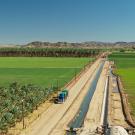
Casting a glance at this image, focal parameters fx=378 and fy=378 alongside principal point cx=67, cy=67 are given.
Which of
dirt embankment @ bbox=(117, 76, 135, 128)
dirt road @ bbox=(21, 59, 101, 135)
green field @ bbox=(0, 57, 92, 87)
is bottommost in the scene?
dirt road @ bbox=(21, 59, 101, 135)

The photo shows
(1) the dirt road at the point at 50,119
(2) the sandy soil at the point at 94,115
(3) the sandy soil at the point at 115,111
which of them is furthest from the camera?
(3) the sandy soil at the point at 115,111

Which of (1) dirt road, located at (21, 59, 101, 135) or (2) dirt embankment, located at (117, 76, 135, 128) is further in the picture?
(2) dirt embankment, located at (117, 76, 135, 128)

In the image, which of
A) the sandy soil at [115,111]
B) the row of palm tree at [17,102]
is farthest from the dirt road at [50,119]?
the sandy soil at [115,111]

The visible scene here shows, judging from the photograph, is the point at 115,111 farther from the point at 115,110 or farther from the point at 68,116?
the point at 68,116

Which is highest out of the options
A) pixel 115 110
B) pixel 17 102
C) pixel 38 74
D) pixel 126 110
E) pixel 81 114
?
pixel 17 102

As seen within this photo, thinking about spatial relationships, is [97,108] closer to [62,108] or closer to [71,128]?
[62,108]

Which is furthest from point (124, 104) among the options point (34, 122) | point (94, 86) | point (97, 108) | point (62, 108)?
point (94, 86)

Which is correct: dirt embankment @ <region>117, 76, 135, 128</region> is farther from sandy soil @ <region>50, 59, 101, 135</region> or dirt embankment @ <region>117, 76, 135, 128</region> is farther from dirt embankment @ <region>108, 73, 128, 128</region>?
sandy soil @ <region>50, 59, 101, 135</region>

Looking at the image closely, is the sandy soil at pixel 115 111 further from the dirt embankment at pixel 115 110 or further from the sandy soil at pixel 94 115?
the sandy soil at pixel 94 115

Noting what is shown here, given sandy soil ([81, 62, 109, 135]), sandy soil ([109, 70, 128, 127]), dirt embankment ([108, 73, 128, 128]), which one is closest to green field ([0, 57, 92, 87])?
dirt embankment ([108, 73, 128, 128])

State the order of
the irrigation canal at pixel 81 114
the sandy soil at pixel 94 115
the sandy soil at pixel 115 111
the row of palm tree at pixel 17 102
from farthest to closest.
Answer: the sandy soil at pixel 115 111
the irrigation canal at pixel 81 114
the sandy soil at pixel 94 115
the row of palm tree at pixel 17 102

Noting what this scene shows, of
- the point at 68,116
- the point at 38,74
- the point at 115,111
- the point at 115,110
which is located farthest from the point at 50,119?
the point at 38,74
